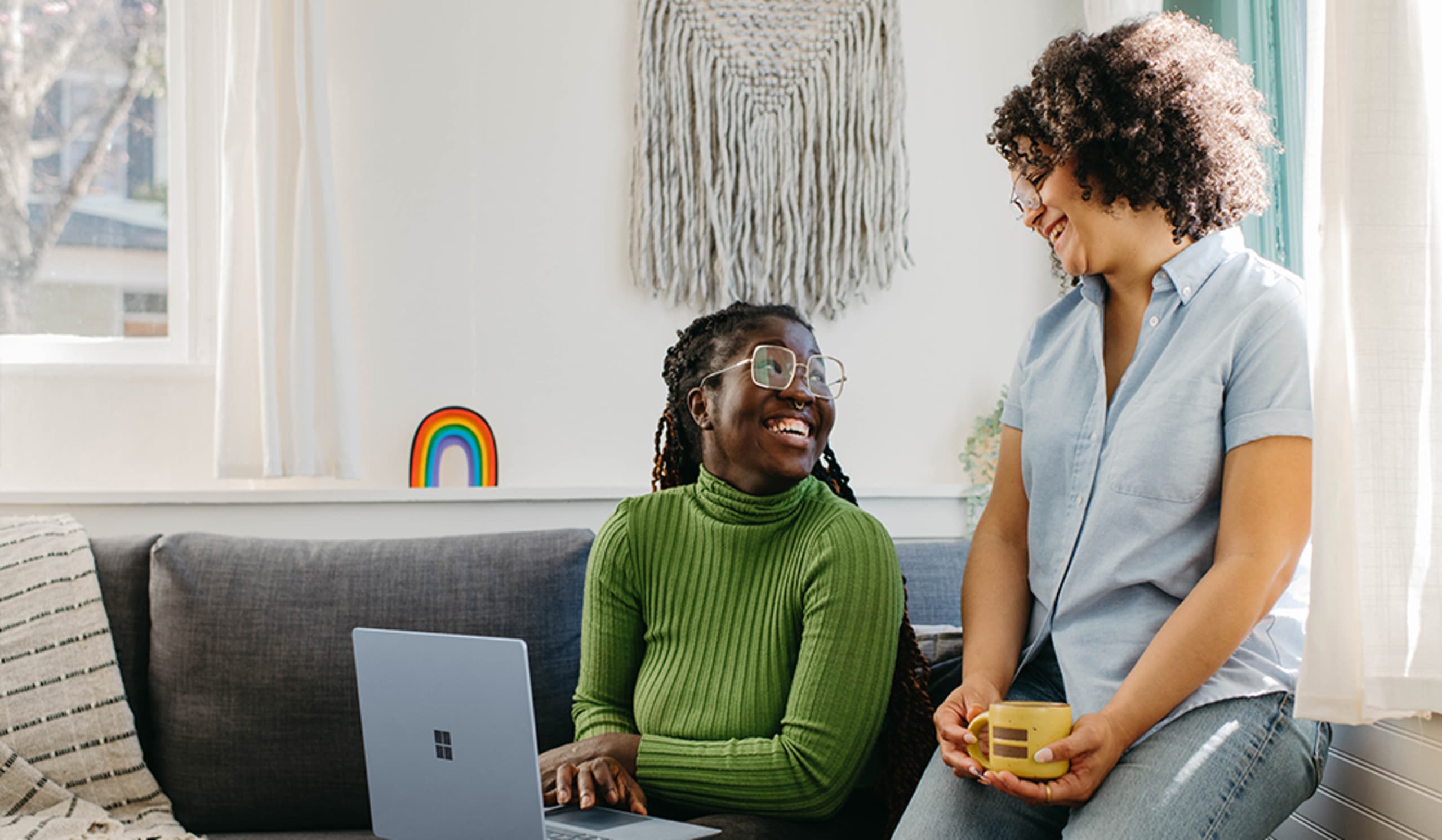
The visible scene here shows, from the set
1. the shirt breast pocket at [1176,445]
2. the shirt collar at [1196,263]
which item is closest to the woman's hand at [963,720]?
the shirt breast pocket at [1176,445]

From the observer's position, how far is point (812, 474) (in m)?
1.75

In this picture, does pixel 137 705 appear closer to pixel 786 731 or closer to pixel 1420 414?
pixel 786 731

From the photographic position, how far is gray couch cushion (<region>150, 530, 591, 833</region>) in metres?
1.81

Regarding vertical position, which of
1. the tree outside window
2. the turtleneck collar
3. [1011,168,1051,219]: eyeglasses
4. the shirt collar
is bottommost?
the turtleneck collar

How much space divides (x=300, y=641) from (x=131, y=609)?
32 centimetres

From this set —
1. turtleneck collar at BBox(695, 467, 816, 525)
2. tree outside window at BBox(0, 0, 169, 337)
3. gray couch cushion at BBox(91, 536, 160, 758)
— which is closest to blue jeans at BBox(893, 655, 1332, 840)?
turtleneck collar at BBox(695, 467, 816, 525)

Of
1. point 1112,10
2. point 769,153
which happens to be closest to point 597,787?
point 769,153

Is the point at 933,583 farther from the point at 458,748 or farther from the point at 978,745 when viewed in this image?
the point at 458,748

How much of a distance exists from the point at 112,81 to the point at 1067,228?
2065mm

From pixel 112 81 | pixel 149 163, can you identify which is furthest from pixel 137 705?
pixel 112 81

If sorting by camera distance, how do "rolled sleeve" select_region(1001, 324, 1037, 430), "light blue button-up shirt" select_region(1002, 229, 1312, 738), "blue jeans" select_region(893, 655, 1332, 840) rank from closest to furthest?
"blue jeans" select_region(893, 655, 1332, 840), "light blue button-up shirt" select_region(1002, 229, 1312, 738), "rolled sleeve" select_region(1001, 324, 1037, 430)

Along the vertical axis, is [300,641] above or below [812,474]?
below

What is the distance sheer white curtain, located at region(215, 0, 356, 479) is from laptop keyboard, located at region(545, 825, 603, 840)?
1195mm

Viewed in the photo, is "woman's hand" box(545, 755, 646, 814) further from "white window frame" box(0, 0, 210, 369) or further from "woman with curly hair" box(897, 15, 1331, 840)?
"white window frame" box(0, 0, 210, 369)
